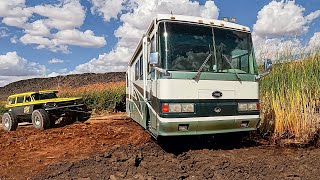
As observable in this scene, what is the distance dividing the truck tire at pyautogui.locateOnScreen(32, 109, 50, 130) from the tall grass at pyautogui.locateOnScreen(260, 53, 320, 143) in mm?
8344

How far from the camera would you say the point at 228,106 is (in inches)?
254

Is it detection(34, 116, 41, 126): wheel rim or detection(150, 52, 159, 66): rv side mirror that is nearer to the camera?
detection(150, 52, 159, 66): rv side mirror

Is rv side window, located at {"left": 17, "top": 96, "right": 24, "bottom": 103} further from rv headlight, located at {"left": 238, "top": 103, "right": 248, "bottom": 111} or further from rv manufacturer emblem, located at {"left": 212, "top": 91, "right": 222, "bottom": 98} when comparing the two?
rv headlight, located at {"left": 238, "top": 103, "right": 248, "bottom": 111}

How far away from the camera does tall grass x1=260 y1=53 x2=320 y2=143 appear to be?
6699mm

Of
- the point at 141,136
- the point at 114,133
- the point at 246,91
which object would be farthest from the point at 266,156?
the point at 114,133

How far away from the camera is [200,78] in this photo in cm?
625

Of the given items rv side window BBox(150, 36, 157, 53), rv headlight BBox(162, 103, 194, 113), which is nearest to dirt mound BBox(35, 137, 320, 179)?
rv headlight BBox(162, 103, 194, 113)

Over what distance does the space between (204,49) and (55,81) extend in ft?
133

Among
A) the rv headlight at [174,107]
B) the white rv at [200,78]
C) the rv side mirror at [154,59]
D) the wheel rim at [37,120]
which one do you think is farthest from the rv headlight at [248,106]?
the wheel rim at [37,120]

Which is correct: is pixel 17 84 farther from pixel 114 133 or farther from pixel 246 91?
pixel 246 91

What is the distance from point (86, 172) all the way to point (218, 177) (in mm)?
2040

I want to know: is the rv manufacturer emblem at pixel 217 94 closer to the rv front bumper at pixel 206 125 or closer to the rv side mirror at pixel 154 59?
the rv front bumper at pixel 206 125

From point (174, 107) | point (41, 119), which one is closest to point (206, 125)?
point (174, 107)

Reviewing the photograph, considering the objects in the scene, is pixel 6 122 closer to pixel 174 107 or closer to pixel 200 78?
pixel 174 107
